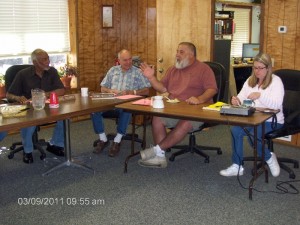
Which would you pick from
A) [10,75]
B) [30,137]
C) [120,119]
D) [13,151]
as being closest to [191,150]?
[120,119]

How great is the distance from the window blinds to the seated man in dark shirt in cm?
119

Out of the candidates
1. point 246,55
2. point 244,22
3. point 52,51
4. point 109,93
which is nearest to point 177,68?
point 109,93

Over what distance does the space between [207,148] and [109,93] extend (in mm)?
1182

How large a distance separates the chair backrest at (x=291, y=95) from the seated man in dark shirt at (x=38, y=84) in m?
2.24

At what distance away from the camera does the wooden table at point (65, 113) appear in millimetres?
2951

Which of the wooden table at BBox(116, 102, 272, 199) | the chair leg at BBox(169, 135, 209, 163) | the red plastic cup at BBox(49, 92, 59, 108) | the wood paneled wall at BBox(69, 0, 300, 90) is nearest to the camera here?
the wooden table at BBox(116, 102, 272, 199)

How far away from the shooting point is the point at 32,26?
18.0ft

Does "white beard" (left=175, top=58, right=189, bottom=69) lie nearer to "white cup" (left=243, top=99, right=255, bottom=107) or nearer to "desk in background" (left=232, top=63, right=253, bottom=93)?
"white cup" (left=243, top=99, right=255, bottom=107)

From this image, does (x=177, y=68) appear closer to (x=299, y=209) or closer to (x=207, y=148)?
(x=207, y=148)

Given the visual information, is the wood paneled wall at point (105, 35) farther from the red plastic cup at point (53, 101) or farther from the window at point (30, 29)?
the red plastic cup at point (53, 101)

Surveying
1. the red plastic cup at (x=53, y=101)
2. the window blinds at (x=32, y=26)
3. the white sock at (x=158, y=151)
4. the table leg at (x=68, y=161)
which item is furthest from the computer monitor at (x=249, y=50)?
the red plastic cup at (x=53, y=101)

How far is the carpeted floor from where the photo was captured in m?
2.87

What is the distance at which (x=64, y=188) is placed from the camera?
343 cm

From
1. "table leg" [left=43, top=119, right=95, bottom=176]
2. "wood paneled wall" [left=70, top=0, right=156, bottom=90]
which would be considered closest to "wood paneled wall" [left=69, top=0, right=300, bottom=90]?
"wood paneled wall" [left=70, top=0, right=156, bottom=90]
